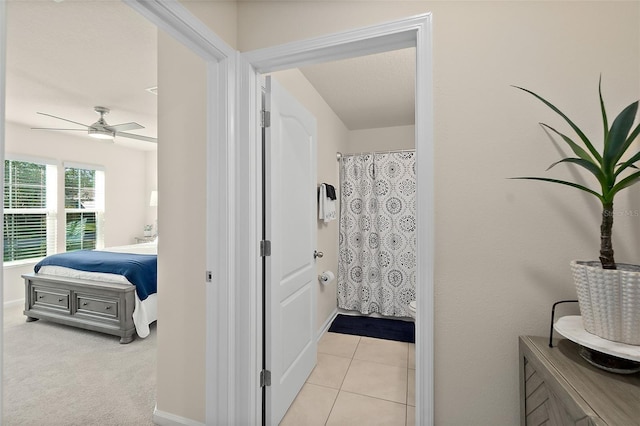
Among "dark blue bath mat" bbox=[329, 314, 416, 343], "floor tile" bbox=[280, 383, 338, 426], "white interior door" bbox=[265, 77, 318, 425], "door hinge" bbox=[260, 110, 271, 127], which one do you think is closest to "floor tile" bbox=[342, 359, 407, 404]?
"floor tile" bbox=[280, 383, 338, 426]

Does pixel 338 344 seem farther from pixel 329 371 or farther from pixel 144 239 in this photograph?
pixel 144 239

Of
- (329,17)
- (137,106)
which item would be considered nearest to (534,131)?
(329,17)

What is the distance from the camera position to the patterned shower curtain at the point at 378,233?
347 cm

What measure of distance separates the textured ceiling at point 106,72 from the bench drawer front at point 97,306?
215cm

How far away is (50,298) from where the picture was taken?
3303 millimetres

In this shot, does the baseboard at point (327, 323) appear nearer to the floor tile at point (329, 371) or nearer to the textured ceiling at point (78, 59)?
the floor tile at point (329, 371)

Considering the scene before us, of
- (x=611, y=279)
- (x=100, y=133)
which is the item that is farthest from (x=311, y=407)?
(x=100, y=133)

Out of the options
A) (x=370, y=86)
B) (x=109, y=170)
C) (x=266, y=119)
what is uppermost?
(x=370, y=86)

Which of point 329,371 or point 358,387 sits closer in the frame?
point 358,387

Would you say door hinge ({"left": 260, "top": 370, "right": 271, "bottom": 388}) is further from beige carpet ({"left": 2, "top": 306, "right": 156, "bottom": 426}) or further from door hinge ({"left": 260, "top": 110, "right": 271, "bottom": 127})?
door hinge ({"left": 260, "top": 110, "right": 271, "bottom": 127})

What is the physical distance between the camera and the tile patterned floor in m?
1.86

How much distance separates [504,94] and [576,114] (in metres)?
0.27

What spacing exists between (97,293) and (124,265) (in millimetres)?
374

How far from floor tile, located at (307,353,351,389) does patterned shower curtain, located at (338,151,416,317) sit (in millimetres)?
1126
